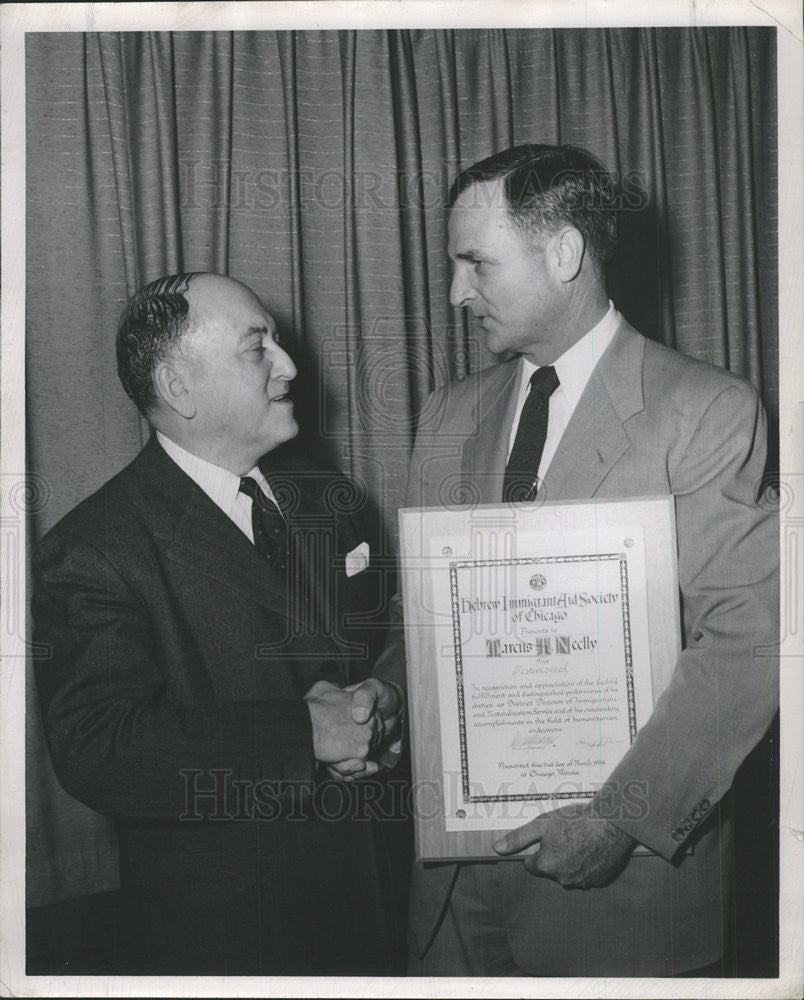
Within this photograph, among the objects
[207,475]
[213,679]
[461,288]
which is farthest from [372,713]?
[461,288]

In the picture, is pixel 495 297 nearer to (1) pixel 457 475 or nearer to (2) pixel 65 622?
(1) pixel 457 475

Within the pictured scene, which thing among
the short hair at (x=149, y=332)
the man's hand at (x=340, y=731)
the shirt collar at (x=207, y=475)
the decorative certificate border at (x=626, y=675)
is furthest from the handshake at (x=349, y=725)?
the short hair at (x=149, y=332)

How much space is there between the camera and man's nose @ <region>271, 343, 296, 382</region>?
1.74 m

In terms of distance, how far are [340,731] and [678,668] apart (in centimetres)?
60

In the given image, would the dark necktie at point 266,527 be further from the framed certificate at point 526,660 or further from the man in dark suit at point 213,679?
the framed certificate at point 526,660

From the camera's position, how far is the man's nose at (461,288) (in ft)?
5.78

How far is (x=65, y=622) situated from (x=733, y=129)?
1.59 metres

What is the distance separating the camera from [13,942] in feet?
5.85

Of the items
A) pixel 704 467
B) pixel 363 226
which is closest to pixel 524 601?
pixel 704 467

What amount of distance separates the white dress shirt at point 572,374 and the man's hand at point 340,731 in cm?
53

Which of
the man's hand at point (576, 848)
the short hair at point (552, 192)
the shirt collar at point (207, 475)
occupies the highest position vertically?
the short hair at point (552, 192)

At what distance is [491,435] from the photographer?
180 cm

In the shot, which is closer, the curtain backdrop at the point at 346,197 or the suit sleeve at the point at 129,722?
the suit sleeve at the point at 129,722

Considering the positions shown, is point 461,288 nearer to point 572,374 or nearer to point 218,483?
point 572,374
